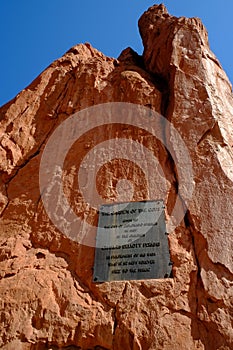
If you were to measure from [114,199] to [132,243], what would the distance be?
755mm

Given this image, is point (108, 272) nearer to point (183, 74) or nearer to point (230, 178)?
point (230, 178)

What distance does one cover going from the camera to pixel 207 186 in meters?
4.56

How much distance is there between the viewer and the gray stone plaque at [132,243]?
4059mm

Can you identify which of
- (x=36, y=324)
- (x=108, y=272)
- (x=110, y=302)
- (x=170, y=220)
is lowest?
(x=36, y=324)

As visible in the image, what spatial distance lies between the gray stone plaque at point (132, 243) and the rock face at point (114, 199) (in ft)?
0.37

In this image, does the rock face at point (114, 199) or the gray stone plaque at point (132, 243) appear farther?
the gray stone plaque at point (132, 243)

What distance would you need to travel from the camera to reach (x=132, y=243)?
14.0ft

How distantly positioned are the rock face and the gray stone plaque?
0.11 metres

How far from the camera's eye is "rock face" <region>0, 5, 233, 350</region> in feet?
11.9

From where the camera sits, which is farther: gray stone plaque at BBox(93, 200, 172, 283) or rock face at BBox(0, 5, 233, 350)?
gray stone plaque at BBox(93, 200, 172, 283)

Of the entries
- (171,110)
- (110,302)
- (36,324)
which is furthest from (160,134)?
(36,324)

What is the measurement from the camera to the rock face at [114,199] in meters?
3.62

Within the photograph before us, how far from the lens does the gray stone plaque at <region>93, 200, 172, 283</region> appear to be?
13.3ft

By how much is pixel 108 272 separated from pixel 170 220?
3.49ft
